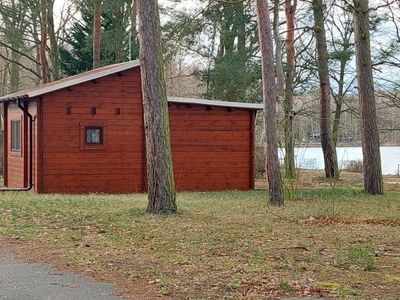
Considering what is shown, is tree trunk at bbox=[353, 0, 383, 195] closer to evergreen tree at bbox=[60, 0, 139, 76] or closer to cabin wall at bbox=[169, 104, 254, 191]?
cabin wall at bbox=[169, 104, 254, 191]

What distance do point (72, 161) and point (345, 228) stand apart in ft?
28.4

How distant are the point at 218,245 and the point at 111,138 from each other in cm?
944

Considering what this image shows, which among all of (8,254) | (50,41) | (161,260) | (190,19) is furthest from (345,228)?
(50,41)

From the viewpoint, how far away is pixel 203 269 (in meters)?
6.62

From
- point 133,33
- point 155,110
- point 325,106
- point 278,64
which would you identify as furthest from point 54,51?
point 155,110

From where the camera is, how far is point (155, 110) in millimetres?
11133

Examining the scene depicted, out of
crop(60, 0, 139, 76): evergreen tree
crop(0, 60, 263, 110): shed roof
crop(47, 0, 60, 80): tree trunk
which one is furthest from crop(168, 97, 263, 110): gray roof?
crop(47, 0, 60, 80): tree trunk

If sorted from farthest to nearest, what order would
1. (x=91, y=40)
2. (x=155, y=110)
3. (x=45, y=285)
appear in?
(x=91, y=40) < (x=155, y=110) < (x=45, y=285)

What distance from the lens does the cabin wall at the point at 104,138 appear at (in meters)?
16.4

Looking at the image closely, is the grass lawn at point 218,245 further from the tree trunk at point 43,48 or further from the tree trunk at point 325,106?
the tree trunk at point 43,48

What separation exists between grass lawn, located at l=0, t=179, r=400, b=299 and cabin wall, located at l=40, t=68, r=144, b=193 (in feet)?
9.54

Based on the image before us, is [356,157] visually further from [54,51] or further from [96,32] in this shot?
[54,51]

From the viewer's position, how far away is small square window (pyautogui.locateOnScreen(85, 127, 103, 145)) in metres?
16.9

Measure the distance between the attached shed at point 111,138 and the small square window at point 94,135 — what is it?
0.09 feet
